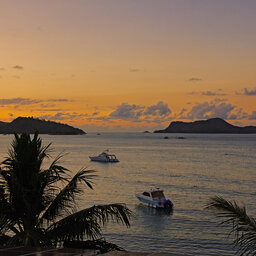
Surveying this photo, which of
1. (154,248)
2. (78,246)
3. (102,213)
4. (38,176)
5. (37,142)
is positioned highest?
(37,142)

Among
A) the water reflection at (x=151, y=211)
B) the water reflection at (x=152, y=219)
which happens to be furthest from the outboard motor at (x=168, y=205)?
the water reflection at (x=152, y=219)

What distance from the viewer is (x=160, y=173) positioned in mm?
97500

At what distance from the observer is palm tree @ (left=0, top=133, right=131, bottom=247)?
13516 mm

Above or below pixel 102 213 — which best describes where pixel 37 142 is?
above

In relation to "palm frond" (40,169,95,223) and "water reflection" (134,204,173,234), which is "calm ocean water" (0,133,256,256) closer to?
"water reflection" (134,204,173,234)

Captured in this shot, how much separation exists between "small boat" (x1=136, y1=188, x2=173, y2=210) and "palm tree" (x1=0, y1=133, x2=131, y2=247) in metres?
38.6

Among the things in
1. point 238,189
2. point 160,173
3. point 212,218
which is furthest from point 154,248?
point 160,173

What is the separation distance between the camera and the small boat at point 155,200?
2051 inches

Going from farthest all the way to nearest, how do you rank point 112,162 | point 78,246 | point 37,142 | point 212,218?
point 112,162 < point 212,218 < point 37,142 < point 78,246

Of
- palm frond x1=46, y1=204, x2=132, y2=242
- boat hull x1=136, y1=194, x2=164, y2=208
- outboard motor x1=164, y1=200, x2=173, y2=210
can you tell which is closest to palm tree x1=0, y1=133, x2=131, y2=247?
palm frond x1=46, y1=204, x2=132, y2=242

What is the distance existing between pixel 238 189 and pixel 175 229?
3215cm

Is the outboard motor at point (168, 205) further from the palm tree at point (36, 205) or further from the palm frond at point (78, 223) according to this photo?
the palm frond at point (78, 223)

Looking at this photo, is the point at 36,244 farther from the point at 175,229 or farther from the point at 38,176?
the point at 175,229

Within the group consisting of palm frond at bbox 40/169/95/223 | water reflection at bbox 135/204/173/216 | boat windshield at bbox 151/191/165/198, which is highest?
palm frond at bbox 40/169/95/223
